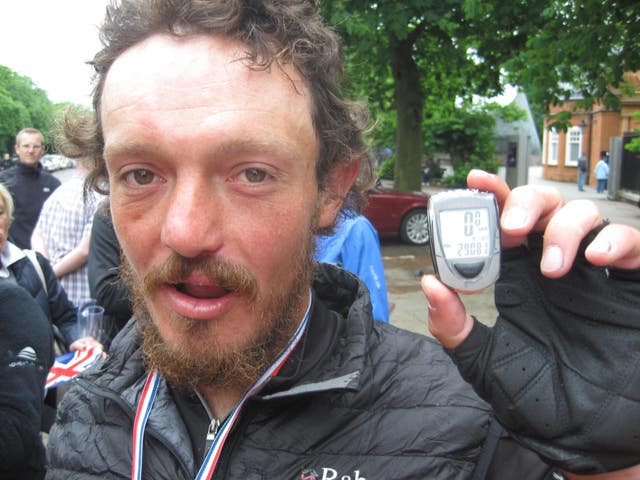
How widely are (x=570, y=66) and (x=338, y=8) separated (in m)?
4.09

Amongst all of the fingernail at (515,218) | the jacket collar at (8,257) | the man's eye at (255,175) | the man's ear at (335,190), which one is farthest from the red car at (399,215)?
the fingernail at (515,218)

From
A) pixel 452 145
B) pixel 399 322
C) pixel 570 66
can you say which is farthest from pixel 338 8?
pixel 452 145

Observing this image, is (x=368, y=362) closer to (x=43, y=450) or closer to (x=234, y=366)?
(x=234, y=366)

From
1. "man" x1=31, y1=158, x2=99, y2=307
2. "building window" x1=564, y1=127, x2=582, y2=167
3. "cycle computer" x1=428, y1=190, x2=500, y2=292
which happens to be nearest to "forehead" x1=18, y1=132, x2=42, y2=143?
"man" x1=31, y1=158, x2=99, y2=307

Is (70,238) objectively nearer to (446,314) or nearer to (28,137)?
(28,137)

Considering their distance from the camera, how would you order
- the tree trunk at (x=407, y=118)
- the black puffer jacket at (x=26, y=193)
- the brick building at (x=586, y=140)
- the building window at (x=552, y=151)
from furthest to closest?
the building window at (x=552, y=151) < the brick building at (x=586, y=140) < the tree trunk at (x=407, y=118) < the black puffer jacket at (x=26, y=193)

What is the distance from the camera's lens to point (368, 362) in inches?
61.9

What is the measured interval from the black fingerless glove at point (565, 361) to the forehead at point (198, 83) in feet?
2.24

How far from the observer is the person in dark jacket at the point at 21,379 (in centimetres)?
Result: 203

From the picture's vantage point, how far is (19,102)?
212 inches

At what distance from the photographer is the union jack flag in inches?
122

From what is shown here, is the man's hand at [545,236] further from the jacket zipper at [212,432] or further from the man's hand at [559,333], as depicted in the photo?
the jacket zipper at [212,432]

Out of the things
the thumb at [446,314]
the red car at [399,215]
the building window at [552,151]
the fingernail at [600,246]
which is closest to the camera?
the fingernail at [600,246]

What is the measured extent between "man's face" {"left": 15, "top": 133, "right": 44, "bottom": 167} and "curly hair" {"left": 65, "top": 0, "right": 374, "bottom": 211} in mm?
4719
